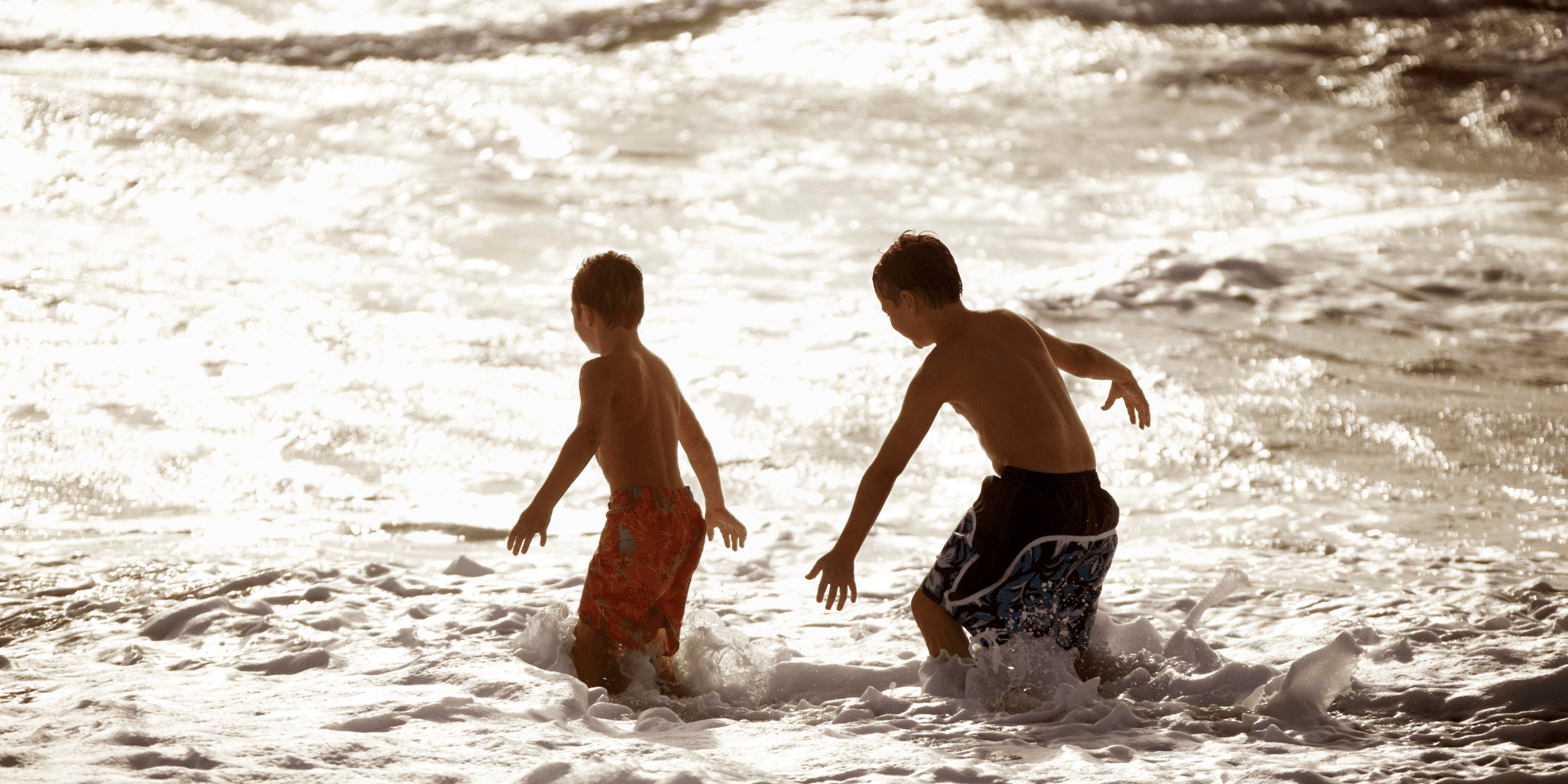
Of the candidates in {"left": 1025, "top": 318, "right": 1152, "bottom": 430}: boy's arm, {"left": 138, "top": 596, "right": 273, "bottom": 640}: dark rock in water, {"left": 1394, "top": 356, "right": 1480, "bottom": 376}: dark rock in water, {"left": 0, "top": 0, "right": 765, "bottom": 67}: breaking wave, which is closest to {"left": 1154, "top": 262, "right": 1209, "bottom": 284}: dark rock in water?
{"left": 1394, "top": 356, "right": 1480, "bottom": 376}: dark rock in water

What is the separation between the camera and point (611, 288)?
12.1ft

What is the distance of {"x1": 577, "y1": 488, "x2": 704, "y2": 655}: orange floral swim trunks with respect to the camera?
362 centimetres

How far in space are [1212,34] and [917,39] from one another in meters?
3.92

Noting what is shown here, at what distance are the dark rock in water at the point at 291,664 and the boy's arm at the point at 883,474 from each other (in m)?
1.48

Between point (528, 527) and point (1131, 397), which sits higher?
point (1131, 397)

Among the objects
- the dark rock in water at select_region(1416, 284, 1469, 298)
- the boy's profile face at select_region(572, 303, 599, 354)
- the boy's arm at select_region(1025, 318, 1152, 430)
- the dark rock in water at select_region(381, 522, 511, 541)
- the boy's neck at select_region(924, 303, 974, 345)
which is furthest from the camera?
the dark rock in water at select_region(1416, 284, 1469, 298)

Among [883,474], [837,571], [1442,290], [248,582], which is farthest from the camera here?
[1442,290]

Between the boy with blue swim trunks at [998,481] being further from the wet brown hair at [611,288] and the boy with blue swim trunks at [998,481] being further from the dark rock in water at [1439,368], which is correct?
the dark rock in water at [1439,368]

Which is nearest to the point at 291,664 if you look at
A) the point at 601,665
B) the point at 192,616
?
the point at 192,616

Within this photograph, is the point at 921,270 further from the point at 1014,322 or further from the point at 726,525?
the point at 726,525

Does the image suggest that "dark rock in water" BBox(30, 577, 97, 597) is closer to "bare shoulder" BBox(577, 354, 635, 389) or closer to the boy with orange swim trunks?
the boy with orange swim trunks

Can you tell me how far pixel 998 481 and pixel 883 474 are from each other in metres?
0.32

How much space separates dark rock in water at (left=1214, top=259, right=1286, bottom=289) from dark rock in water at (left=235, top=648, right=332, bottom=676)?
7420mm

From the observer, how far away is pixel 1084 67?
17156mm
